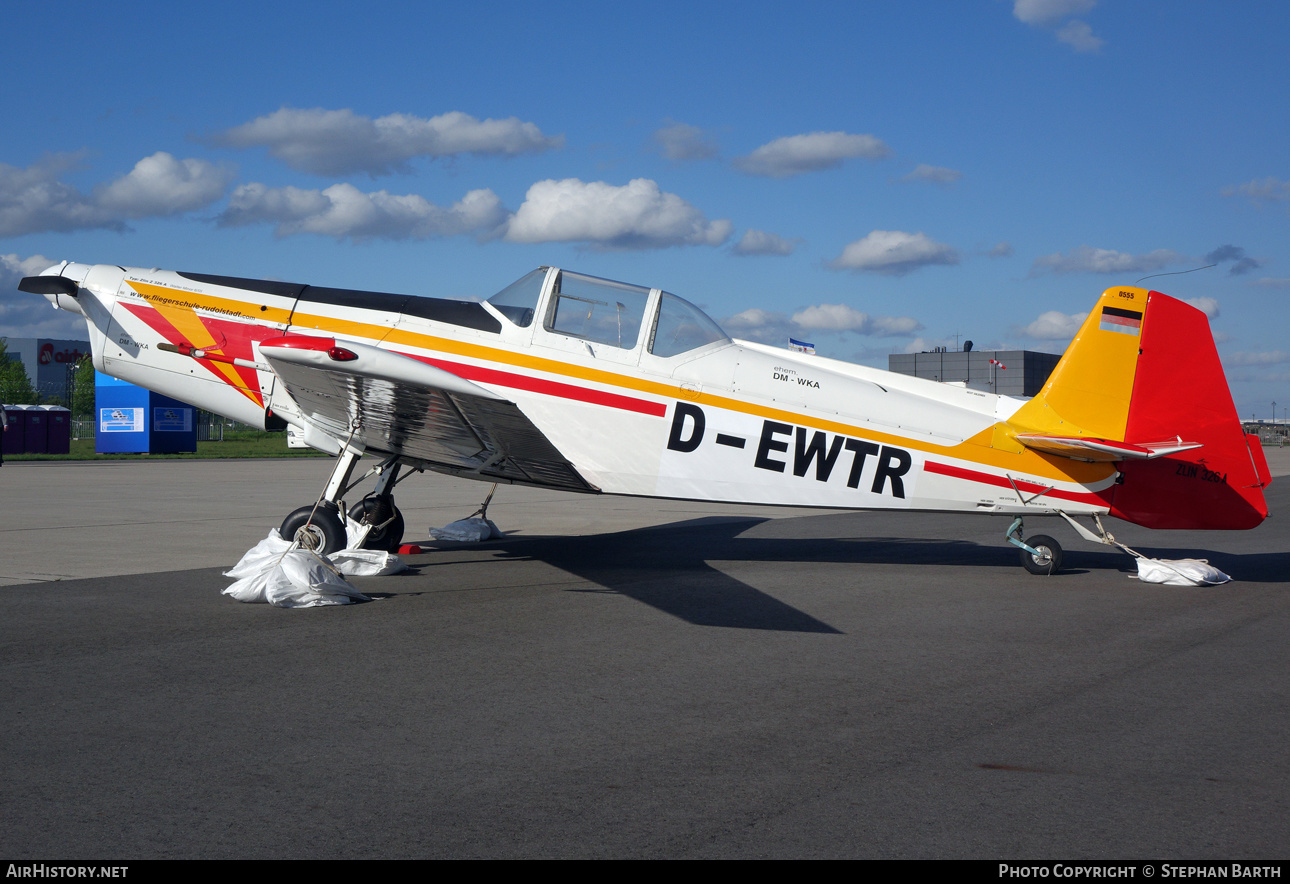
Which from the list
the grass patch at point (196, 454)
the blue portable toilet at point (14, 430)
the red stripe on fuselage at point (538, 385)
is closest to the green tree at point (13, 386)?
the grass patch at point (196, 454)

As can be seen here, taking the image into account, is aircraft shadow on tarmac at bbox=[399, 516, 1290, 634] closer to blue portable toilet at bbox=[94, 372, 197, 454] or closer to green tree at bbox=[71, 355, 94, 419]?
blue portable toilet at bbox=[94, 372, 197, 454]

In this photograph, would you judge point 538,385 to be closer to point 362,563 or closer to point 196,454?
point 362,563

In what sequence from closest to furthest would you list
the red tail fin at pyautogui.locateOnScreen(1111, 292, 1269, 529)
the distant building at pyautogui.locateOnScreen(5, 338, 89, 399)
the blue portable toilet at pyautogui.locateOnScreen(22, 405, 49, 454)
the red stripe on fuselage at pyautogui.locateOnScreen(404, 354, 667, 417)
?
1. the red stripe on fuselage at pyautogui.locateOnScreen(404, 354, 667, 417)
2. the red tail fin at pyautogui.locateOnScreen(1111, 292, 1269, 529)
3. the blue portable toilet at pyautogui.locateOnScreen(22, 405, 49, 454)
4. the distant building at pyautogui.locateOnScreen(5, 338, 89, 399)

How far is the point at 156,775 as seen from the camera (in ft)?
11.4

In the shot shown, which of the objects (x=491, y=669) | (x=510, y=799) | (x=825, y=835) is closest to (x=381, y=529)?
(x=491, y=669)

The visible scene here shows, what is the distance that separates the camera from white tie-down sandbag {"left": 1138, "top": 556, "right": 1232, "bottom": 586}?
8.70 m

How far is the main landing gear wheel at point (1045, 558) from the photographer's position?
9.19m

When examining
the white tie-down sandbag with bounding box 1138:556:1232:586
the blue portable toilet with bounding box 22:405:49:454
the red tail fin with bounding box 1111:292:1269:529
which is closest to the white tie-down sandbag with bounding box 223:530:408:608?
the red tail fin with bounding box 1111:292:1269:529

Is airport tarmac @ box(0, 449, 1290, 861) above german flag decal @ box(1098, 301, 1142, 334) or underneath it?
underneath

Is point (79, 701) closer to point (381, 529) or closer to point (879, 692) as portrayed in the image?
point (879, 692)

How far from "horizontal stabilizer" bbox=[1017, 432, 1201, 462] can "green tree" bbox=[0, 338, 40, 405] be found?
84492 millimetres

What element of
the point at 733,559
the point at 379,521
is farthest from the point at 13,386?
the point at 733,559

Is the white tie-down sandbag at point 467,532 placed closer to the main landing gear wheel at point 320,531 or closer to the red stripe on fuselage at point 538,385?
the main landing gear wheel at point 320,531

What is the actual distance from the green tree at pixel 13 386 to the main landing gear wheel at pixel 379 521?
3144 inches
